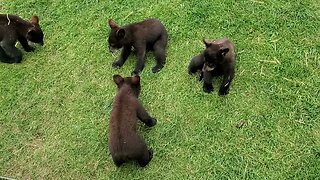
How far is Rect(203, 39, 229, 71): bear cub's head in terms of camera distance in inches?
242

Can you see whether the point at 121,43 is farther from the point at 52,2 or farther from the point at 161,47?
the point at 52,2

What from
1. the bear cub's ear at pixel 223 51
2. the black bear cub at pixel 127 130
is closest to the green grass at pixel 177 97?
the black bear cub at pixel 127 130

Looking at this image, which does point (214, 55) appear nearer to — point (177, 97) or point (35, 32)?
point (177, 97)

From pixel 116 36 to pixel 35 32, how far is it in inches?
53.7

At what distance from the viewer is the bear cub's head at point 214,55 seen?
6.14 metres

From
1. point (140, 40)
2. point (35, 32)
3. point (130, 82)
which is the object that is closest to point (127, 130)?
point (130, 82)

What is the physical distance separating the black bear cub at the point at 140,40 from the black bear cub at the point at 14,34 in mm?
1244

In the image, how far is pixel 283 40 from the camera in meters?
7.25

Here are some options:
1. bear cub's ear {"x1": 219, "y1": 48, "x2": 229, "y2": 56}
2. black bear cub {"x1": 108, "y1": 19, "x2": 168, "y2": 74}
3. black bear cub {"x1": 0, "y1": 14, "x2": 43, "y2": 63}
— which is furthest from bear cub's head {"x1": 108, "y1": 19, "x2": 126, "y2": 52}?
bear cub's ear {"x1": 219, "y1": 48, "x2": 229, "y2": 56}

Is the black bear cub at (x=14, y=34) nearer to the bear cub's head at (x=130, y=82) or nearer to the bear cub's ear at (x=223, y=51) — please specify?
the bear cub's head at (x=130, y=82)

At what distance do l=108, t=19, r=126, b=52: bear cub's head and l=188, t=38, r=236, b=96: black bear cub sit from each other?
1112 millimetres

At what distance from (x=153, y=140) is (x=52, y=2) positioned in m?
3.43

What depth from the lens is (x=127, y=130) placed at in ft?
18.4

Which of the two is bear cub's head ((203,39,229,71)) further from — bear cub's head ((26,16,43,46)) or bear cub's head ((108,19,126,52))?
bear cub's head ((26,16,43,46))
